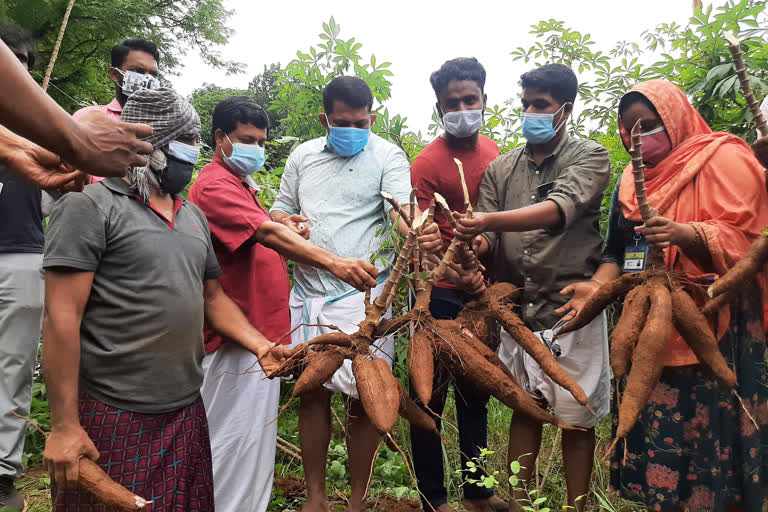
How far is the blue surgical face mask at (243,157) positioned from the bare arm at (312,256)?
1.29 ft

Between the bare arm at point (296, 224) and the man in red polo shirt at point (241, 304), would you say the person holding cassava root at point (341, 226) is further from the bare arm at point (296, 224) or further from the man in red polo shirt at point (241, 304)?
the man in red polo shirt at point (241, 304)

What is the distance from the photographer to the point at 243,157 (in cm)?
242

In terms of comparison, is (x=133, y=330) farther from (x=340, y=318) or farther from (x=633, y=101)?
(x=633, y=101)

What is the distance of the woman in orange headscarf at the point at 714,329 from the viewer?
184 centimetres

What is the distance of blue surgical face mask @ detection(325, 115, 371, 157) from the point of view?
250cm

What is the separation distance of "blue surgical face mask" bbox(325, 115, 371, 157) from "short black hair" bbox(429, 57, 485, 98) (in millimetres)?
505

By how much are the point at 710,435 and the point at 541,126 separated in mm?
1425

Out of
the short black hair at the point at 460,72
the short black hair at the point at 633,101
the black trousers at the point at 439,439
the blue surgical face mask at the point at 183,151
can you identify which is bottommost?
the black trousers at the point at 439,439

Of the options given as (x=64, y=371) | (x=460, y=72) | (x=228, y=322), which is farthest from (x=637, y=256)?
(x=64, y=371)

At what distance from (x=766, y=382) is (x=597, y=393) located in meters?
0.62

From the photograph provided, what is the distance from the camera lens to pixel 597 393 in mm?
2273

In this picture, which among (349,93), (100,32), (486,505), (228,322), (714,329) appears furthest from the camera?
(100,32)

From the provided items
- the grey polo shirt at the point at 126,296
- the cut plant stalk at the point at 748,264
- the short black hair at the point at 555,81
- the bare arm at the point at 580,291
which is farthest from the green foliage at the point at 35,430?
the cut plant stalk at the point at 748,264

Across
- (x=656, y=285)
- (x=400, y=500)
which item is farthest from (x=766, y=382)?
(x=400, y=500)
